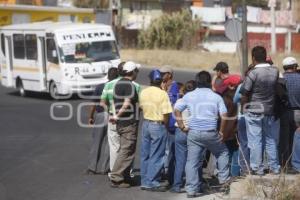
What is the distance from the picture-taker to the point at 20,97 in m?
26.5

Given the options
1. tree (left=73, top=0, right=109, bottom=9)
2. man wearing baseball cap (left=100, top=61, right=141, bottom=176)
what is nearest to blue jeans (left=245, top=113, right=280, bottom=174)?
man wearing baseball cap (left=100, top=61, right=141, bottom=176)

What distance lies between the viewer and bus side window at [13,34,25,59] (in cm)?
2623

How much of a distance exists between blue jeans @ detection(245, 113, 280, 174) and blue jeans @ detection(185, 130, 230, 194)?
0.39m

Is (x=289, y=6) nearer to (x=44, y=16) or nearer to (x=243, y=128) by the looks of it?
(x=44, y=16)

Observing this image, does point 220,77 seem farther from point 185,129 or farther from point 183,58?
point 183,58

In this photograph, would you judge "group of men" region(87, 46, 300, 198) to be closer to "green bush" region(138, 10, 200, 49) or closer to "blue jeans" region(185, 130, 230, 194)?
"blue jeans" region(185, 130, 230, 194)

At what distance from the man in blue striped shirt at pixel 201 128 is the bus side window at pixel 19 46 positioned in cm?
1783

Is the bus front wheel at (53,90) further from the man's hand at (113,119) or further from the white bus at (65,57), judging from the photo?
the man's hand at (113,119)

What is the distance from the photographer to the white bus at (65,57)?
2403cm

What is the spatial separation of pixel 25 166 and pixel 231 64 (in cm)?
2988

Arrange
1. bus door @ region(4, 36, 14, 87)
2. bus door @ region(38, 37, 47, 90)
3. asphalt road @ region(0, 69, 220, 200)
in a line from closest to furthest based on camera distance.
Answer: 1. asphalt road @ region(0, 69, 220, 200)
2. bus door @ region(38, 37, 47, 90)
3. bus door @ region(4, 36, 14, 87)

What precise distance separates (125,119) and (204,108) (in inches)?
57.7

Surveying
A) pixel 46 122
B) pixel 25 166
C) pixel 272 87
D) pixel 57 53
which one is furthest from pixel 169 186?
pixel 57 53

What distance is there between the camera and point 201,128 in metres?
9.09
